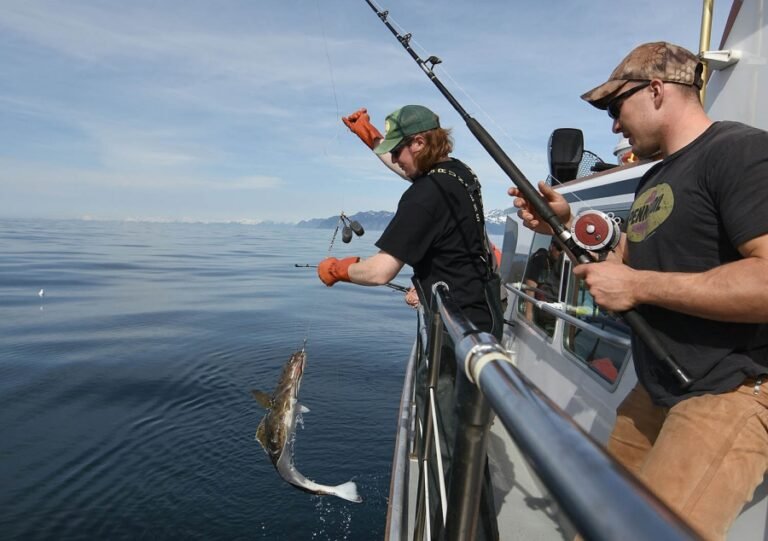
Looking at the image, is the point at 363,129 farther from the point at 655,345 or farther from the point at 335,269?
the point at 655,345

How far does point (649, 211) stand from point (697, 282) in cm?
46

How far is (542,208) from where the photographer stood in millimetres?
2650

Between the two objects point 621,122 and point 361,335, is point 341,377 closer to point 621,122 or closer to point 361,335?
point 361,335

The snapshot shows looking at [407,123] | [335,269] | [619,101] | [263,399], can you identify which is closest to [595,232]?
[619,101]

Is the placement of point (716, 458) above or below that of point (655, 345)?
below

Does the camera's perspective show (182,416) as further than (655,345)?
Yes

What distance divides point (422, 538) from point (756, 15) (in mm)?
3267

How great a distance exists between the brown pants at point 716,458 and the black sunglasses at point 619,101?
1153 mm

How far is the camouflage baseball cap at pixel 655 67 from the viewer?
75.9 inches

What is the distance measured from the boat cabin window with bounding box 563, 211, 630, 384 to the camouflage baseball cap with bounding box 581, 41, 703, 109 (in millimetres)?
1641

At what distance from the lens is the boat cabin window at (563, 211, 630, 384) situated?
3441 millimetres

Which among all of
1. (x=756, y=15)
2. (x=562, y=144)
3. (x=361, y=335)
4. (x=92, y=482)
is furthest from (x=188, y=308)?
(x=756, y=15)

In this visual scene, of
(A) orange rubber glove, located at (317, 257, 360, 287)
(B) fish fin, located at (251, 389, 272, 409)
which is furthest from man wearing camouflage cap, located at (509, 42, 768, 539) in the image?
(B) fish fin, located at (251, 389, 272, 409)

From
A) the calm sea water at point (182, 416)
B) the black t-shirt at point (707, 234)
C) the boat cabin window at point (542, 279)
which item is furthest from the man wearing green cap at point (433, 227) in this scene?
the calm sea water at point (182, 416)
